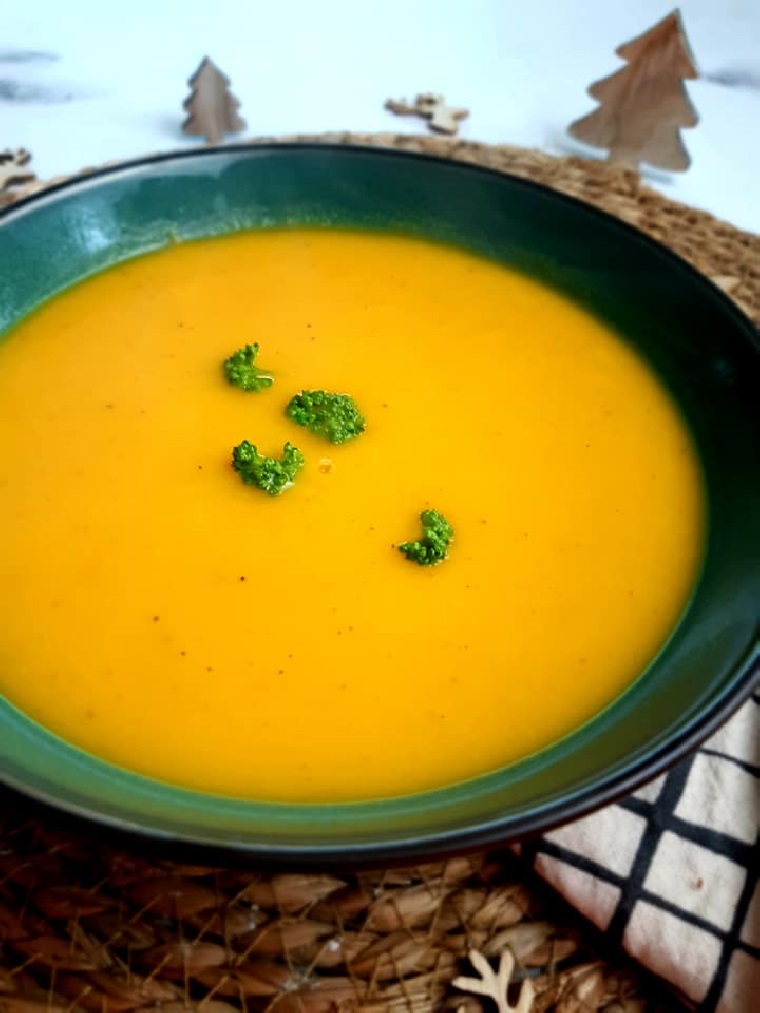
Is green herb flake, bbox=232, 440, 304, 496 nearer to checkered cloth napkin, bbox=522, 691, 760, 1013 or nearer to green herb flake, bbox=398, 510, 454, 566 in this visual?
green herb flake, bbox=398, 510, 454, 566

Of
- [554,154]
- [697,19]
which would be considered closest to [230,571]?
[554,154]

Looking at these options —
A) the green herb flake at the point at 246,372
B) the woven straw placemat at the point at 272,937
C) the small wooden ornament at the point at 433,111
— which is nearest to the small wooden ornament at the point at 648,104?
the small wooden ornament at the point at 433,111

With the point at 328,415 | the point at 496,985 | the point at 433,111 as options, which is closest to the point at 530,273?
the point at 328,415

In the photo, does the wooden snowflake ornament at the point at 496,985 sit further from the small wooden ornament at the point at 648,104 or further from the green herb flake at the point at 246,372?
the small wooden ornament at the point at 648,104

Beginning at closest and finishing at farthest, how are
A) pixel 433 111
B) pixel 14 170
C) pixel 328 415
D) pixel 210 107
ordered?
pixel 328 415, pixel 14 170, pixel 210 107, pixel 433 111

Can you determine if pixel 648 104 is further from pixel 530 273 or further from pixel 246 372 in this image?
pixel 246 372
